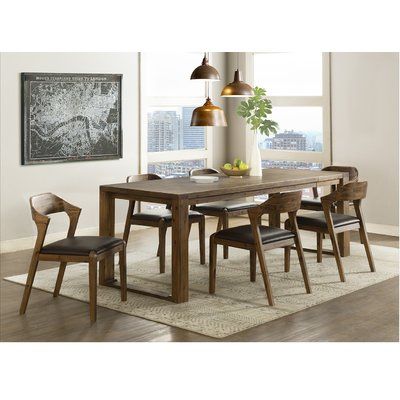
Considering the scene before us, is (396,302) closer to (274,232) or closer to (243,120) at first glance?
(274,232)

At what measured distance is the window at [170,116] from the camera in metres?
8.05

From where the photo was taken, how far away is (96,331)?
168 inches

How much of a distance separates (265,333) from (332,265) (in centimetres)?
196

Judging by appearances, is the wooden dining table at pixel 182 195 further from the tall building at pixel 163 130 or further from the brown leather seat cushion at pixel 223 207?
the tall building at pixel 163 130

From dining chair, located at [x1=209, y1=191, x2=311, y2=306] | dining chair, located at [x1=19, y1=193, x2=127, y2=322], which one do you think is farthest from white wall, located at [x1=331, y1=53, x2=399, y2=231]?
dining chair, located at [x1=19, y1=193, x2=127, y2=322]

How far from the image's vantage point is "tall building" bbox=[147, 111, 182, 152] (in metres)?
8.17

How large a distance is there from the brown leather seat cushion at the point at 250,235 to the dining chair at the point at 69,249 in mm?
731

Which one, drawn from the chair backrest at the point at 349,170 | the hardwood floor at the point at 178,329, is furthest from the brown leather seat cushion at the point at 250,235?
the chair backrest at the point at 349,170

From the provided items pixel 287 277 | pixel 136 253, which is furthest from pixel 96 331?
pixel 136 253

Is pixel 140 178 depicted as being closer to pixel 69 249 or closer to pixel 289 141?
pixel 69 249

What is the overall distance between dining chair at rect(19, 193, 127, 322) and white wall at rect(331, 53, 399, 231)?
368 centimetres

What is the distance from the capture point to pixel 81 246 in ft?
14.9

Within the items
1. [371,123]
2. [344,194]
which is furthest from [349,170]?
[344,194]

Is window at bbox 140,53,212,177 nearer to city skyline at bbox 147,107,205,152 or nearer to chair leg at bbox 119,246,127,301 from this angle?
city skyline at bbox 147,107,205,152
